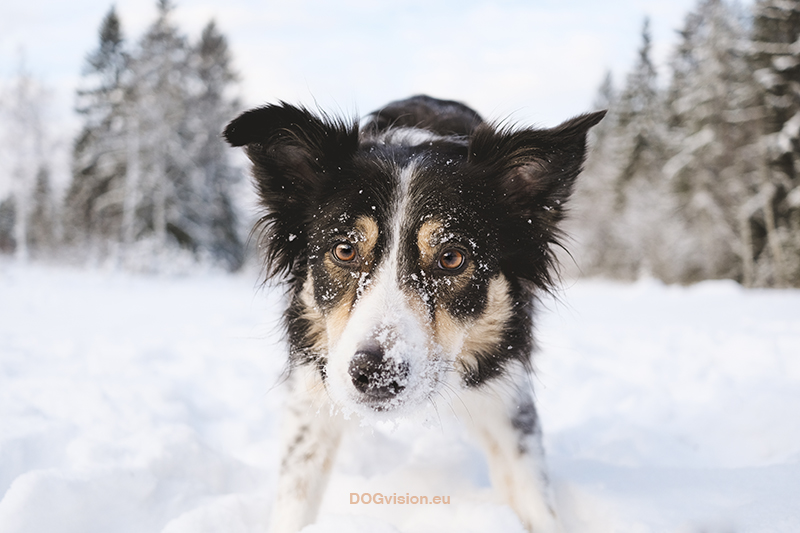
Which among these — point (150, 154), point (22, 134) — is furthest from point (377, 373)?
point (22, 134)

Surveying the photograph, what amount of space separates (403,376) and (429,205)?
0.92 metres

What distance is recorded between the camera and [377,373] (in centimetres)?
208

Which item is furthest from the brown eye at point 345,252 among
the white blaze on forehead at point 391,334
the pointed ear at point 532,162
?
the pointed ear at point 532,162

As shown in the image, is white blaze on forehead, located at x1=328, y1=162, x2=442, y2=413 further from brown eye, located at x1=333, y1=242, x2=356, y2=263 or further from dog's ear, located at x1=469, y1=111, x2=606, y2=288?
dog's ear, located at x1=469, y1=111, x2=606, y2=288

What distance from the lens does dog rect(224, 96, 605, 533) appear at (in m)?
2.50

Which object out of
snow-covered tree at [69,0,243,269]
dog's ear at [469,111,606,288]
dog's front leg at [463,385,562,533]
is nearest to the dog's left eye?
dog's ear at [469,111,606,288]

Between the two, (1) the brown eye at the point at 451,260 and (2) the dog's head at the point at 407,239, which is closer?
(2) the dog's head at the point at 407,239

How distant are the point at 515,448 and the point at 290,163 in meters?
2.00

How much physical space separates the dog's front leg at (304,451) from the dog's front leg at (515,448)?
801mm

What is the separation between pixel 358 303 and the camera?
7.86 ft

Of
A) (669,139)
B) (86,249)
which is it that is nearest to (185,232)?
(86,249)

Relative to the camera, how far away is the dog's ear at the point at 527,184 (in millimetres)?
2785

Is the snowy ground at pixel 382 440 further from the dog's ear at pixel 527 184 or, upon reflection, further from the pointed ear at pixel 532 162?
the pointed ear at pixel 532 162

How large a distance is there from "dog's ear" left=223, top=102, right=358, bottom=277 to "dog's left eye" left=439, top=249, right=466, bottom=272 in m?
0.82
